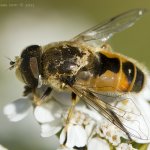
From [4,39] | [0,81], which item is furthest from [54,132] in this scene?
[4,39]

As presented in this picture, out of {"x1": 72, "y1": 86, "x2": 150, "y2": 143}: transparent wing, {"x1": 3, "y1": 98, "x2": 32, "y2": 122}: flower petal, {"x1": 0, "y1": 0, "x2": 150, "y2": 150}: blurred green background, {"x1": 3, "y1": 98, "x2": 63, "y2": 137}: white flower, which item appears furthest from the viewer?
{"x1": 0, "y1": 0, "x2": 150, "y2": 150}: blurred green background

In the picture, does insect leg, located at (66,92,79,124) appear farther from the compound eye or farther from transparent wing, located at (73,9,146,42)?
transparent wing, located at (73,9,146,42)

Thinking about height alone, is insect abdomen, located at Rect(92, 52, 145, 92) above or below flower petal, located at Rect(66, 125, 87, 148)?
above

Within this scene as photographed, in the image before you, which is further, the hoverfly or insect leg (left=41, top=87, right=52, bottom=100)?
insect leg (left=41, top=87, right=52, bottom=100)

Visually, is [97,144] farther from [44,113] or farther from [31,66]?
[31,66]

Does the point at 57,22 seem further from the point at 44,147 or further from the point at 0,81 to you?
the point at 44,147

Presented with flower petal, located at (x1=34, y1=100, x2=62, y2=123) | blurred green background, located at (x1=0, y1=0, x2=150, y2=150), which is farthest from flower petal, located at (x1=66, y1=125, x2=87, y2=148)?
blurred green background, located at (x1=0, y1=0, x2=150, y2=150)

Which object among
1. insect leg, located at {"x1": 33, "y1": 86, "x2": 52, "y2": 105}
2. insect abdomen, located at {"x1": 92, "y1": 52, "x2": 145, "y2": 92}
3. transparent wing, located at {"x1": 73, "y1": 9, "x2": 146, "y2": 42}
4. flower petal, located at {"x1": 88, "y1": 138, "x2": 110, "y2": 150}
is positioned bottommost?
flower petal, located at {"x1": 88, "y1": 138, "x2": 110, "y2": 150}
